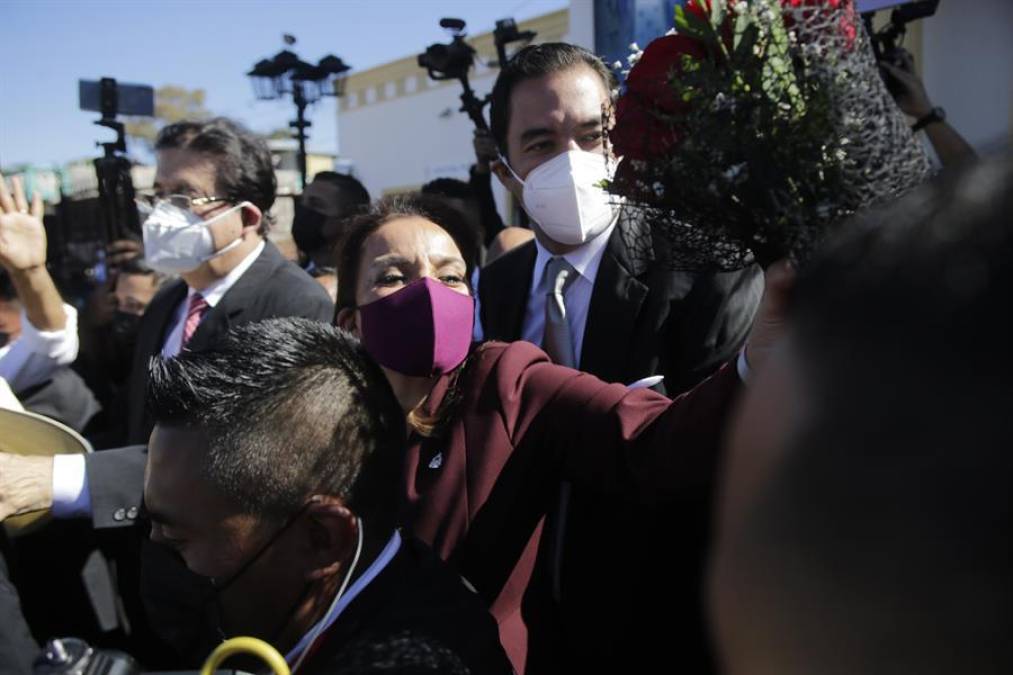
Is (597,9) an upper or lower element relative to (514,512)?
upper

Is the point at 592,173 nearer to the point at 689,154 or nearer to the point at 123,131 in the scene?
the point at 689,154

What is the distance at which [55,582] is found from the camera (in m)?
3.09

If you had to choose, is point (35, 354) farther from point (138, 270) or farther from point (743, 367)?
point (743, 367)

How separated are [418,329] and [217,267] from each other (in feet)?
5.42

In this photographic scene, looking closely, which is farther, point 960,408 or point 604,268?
point 604,268

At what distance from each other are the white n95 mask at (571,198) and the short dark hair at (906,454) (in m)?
1.64

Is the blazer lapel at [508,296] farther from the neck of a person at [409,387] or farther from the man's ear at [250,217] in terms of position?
the man's ear at [250,217]

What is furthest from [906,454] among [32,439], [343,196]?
[343,196]

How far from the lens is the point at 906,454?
467 mm

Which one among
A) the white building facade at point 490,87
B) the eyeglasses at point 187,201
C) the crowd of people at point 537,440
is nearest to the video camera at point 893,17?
the crowd of people at point 537,440

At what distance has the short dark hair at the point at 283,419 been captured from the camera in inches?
57.6

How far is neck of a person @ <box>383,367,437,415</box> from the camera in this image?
188 centimetres

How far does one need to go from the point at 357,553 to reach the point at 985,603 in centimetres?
117

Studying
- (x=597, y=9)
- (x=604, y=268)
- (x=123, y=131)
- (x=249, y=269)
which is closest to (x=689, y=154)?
(x=604, y=268)
